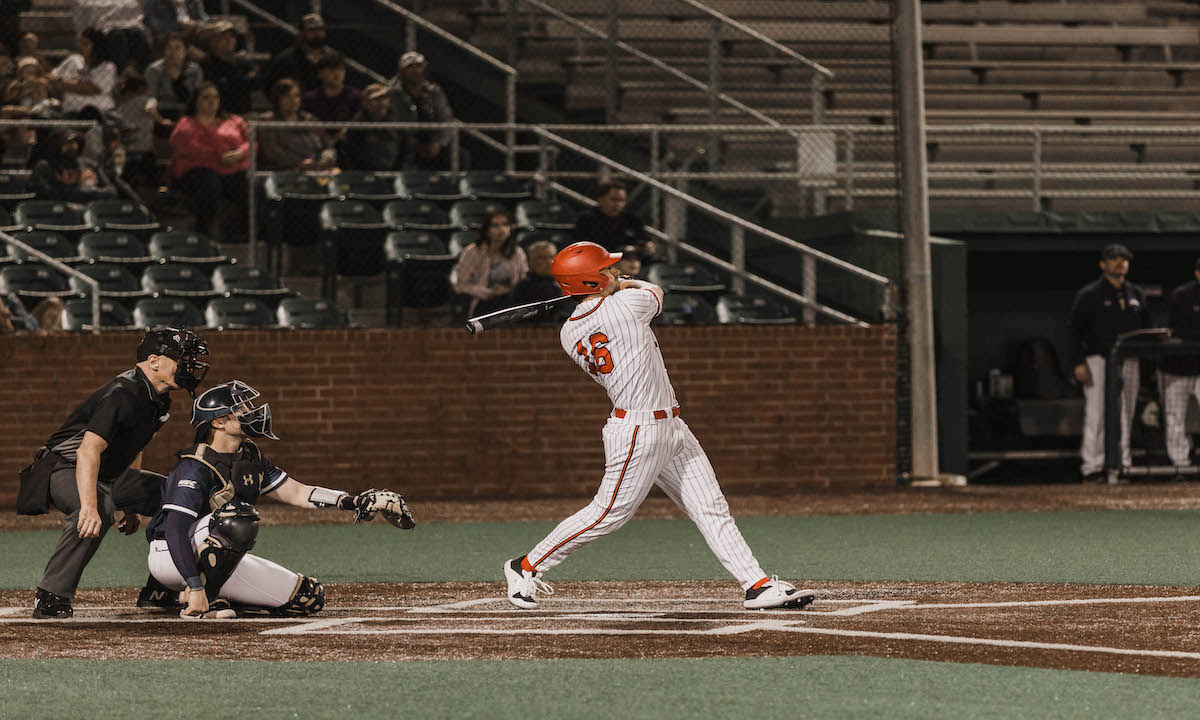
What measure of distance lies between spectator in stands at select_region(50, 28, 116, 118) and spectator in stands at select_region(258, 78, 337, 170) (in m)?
1.48

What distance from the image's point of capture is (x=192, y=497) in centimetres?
798

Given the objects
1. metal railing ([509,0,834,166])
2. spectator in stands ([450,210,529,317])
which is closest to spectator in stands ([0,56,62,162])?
spectator in stands ([450,210,529,317])

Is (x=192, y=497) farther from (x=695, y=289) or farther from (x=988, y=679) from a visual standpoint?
(x=695, y=289)

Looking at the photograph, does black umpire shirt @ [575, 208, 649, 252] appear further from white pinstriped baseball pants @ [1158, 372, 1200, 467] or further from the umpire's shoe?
the umpire's shoe

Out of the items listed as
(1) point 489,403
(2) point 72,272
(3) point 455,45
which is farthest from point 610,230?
→ (3) point 455,45

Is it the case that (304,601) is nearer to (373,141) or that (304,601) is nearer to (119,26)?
(373,141)

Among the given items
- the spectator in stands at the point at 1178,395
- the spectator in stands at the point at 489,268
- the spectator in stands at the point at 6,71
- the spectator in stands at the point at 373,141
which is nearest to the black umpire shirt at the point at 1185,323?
the spectator in stands at the point at 1178,395

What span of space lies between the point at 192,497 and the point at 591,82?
12.5 meters

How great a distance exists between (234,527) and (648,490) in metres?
1.78

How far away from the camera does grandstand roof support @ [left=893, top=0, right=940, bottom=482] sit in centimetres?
1573

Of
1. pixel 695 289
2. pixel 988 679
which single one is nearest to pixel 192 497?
pixel 988 679

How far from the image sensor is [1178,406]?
16.0m

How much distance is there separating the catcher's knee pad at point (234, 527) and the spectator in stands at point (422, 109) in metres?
9.27

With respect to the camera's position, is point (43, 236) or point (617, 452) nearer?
point (617, 452)
